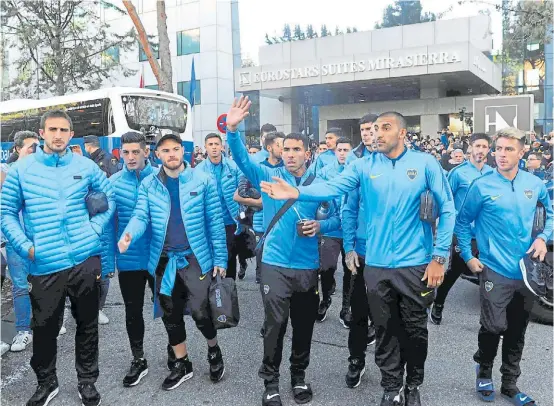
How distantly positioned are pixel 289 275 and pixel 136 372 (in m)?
1.57

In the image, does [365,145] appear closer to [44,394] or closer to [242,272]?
[242,272]

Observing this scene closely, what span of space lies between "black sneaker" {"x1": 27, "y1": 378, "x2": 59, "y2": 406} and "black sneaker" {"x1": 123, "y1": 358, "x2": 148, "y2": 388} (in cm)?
53

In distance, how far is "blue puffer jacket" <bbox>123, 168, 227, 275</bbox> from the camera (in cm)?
404

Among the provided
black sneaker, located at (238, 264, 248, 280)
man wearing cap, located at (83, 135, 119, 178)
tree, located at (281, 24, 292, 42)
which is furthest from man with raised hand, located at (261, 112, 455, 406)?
tree, located at (281, 24, 292, 42)

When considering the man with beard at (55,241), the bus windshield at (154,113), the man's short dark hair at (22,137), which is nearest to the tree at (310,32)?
the bus windshield at (154,113)

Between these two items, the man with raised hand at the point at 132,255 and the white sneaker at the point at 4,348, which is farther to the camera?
the white sneaker at the point at 4,348

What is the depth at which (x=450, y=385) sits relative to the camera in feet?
13.5

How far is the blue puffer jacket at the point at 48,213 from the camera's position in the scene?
3.70 meters

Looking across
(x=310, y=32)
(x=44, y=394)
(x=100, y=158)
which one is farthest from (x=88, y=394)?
(x=310, y=32)

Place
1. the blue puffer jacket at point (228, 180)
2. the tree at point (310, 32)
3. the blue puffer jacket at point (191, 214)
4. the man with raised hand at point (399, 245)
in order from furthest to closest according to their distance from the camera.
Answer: the tree at point (310, 32)
the blue puffer jacket at point (228, 180)
the blue puffer jacket at point (191, 214)
the man with raised hand at point (399, 245)

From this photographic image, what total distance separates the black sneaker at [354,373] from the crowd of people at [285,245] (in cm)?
1

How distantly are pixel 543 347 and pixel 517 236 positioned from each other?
172 centimetres

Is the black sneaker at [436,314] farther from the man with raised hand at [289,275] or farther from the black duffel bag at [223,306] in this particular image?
the black duffel bag at [223,306]

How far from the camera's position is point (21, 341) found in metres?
4.96
